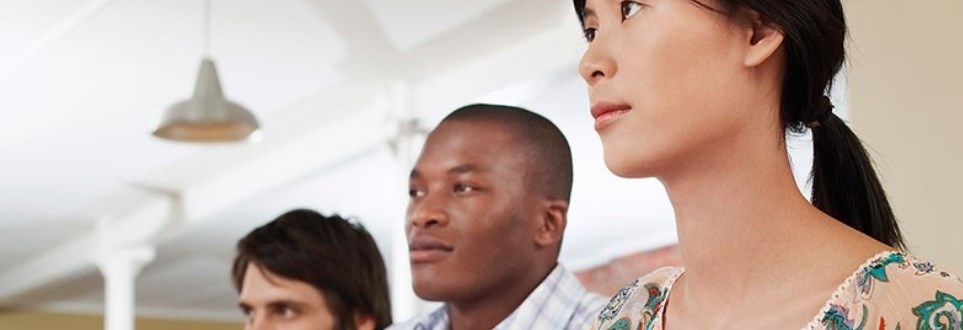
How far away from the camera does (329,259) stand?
86.7 inches

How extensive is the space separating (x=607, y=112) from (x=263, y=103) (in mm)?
5286

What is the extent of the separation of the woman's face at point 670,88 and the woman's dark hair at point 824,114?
23 mm

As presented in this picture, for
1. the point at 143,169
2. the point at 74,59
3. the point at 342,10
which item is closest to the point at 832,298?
the point at 342,10

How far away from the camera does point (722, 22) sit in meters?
1.02

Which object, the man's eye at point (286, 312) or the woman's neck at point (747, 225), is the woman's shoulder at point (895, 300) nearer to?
the woman's neck at point (747, 225)

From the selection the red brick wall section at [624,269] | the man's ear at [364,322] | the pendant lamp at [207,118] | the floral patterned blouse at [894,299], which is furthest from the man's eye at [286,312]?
the red brick wall section at [624,269]

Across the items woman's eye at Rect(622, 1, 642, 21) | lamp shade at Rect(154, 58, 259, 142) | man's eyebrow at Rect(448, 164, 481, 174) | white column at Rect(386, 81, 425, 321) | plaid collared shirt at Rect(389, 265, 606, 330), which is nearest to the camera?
woman's eye at Rect(622, 1, 642, 21)

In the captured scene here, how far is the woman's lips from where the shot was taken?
102 centimetres

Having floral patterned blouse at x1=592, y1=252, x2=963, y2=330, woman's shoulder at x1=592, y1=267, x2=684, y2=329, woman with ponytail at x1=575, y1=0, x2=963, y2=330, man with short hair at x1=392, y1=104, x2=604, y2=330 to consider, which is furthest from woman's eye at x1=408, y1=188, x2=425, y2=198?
floral patterned blouse at x1=592, y1=252, x2=963, y2=330

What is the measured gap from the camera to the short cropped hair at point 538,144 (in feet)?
6.36

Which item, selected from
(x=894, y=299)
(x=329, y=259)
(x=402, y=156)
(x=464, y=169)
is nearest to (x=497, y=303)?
(x=464, y=169)

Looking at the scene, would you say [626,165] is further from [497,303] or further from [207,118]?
[207,118]

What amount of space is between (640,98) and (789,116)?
0.14m

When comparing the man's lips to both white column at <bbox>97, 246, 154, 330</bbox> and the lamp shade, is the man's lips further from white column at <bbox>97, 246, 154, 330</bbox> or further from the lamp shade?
white column at <bbox>97, 246, 154, 330</bbox>
